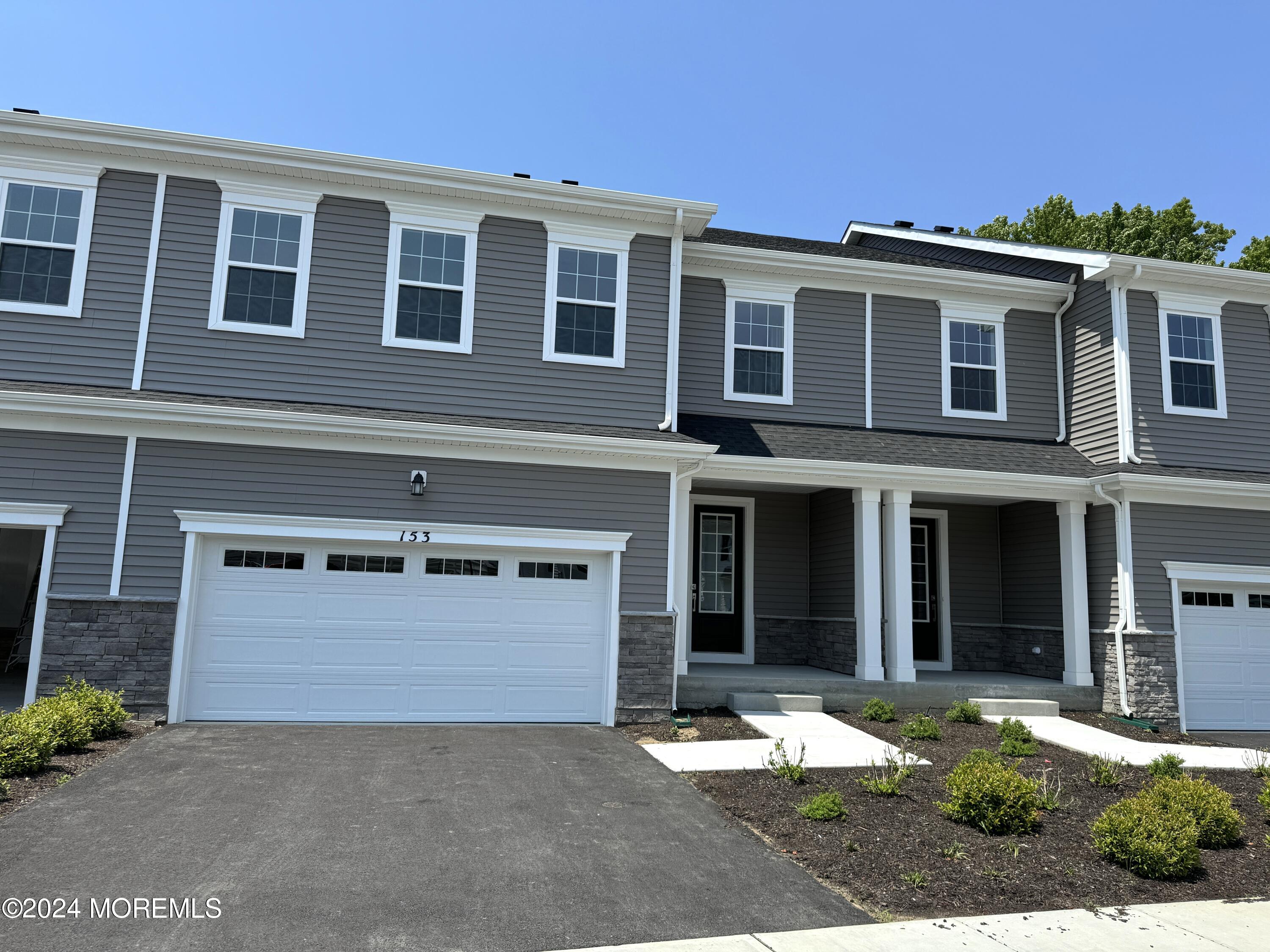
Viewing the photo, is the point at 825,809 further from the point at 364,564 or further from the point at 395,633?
the point at 364,564

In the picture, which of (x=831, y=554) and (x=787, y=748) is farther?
(x=831, y=554)

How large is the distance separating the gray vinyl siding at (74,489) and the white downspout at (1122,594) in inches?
482

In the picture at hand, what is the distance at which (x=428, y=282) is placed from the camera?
10.3 metres

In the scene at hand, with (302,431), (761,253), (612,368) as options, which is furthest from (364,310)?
(761,253)

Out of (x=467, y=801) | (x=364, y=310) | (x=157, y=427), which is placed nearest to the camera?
(x=467, y=801)

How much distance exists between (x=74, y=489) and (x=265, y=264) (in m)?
3.24

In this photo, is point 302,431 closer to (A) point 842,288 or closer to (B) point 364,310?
(B) point 364,310

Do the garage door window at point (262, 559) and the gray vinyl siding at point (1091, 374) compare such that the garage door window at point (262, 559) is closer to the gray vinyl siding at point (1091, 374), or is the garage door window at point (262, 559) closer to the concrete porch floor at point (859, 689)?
the concrete porch floor at point (859, 689)

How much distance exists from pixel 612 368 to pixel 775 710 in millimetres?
4783

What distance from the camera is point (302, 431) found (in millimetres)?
9320

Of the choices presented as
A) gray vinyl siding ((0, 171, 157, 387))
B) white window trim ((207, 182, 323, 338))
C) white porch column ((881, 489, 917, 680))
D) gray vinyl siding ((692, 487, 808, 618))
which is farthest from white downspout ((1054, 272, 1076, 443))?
gray vinyl siding ((0, 171, 157, 387))

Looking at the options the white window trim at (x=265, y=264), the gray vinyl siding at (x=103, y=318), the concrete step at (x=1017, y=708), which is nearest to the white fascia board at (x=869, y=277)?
the white window trim at (x=265, y=264)

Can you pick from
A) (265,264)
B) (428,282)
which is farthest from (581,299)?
(265,264)

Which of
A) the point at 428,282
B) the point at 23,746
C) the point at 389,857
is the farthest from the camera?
the point at 428,282
